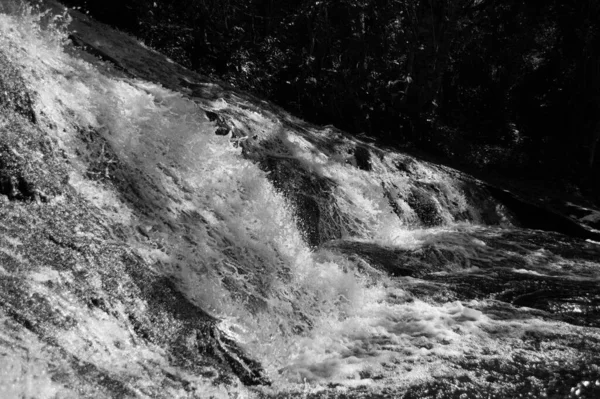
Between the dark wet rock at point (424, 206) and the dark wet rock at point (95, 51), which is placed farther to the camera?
the dark wet rock at point (424, 206)

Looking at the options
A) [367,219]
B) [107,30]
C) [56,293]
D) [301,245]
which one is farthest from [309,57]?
[56,293]

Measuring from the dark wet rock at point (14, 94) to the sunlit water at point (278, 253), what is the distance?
13 centimetres

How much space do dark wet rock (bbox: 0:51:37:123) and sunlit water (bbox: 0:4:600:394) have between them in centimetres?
13

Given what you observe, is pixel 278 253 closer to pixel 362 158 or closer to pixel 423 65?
pixel 362 158

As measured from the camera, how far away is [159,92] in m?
6.81

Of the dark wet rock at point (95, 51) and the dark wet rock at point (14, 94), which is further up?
the dark wet rock at point (95, 51)

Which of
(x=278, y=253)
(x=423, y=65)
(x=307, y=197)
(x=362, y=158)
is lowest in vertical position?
(x=278, y=253)

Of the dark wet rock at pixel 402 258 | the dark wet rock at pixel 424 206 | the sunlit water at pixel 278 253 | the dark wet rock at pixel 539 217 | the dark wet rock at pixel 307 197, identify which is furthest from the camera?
the dark wet rock at pixel 539 217

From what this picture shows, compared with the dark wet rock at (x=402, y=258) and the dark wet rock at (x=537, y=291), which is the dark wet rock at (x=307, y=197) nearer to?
the dark wet rock at (x=402, y=258)

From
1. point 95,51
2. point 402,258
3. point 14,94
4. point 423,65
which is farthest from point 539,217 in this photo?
point 14,94

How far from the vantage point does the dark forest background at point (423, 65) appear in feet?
39.9

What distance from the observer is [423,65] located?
14688 mm

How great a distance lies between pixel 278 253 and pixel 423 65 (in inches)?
410

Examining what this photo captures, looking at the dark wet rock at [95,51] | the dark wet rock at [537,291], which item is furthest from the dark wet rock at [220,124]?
the dark wet rock at [537,291]
